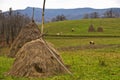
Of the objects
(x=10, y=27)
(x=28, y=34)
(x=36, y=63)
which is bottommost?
(x=10, y=27)

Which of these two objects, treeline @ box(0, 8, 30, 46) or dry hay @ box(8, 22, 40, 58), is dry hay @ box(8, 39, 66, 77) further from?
treeline @ box(0, 8, 30, 46)

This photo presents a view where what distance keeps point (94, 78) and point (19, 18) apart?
225ft

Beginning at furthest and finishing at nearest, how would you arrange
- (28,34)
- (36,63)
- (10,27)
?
(10,27)
(28,34)
(36,63)

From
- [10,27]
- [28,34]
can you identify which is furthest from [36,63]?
[10,27]

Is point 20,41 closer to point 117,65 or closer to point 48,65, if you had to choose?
point 117,65

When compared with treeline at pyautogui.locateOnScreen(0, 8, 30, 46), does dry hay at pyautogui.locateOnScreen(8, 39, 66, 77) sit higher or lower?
higher

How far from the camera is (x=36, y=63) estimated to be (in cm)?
1708

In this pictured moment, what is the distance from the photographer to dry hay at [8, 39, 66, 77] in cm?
1712

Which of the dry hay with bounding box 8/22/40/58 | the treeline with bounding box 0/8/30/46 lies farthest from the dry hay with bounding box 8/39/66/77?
the treeline with bounding box 0/8/30/46

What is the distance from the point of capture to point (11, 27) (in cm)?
8212

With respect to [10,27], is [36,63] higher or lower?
higher

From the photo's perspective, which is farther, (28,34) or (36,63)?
(28,34)

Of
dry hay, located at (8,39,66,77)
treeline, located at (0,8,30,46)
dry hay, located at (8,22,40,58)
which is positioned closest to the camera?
dry hay, located at (8,39,66,77)

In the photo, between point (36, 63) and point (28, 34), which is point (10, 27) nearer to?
point (28, 34)
